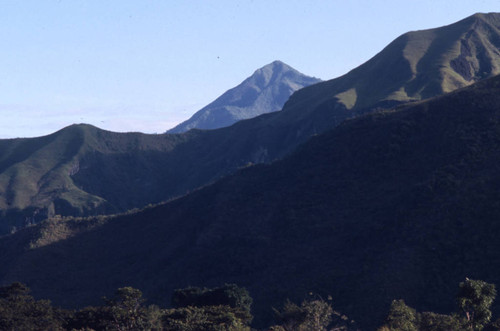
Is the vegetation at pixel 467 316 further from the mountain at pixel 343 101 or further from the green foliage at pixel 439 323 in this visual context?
the mountain at pixel 343 101

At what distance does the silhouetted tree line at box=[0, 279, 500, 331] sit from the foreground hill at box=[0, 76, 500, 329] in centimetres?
1253

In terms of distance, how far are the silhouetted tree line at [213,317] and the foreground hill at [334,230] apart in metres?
12.5

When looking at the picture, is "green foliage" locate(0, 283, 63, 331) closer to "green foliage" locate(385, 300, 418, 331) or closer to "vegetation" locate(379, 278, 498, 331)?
"green foliage" locate(385, 300, 418, 331)

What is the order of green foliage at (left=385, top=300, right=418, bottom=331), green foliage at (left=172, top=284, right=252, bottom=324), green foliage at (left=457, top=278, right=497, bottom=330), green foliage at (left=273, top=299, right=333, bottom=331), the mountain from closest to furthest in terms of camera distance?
1. green foliage at (left=457, top=278, right=497, bottom=330)
2. green foliage at (left=385, top=300, right=418, bottom=331)
3. green foliage at (left=273, top=299, right=333, bottom=331)
4. green foliage at (left=172, top=284, right=252, bottom=324)
5. the mountain

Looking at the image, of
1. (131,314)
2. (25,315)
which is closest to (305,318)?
(131,314)

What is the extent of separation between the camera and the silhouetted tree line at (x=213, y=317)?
1588 inches

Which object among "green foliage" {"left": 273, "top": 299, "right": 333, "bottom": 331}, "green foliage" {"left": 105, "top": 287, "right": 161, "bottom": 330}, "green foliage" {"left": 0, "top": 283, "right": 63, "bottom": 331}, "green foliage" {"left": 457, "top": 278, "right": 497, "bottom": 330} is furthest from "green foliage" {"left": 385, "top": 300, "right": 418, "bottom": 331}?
"green foliage" {"left": 0, "top": 283, "right": 63, "bottom": 331}

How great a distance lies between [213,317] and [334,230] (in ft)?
118

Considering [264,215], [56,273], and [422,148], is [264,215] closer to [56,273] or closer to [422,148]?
[422,148]

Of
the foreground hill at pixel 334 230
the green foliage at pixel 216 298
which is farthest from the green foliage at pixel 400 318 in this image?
the green foliage at pixel 216 298

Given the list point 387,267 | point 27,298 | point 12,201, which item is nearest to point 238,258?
point 387,267

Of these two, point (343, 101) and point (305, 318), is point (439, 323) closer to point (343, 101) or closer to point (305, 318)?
point (305, 318)

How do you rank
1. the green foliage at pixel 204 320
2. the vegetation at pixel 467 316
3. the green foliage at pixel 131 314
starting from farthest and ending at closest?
1. the green foliage at pixel 131 314
2. the green foliage at pixel 204 320
3. the vegetation at pixel 467 316

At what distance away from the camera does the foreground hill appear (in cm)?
6644
